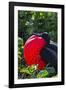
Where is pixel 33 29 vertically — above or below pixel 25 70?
above

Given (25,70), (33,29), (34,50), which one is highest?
(33,29)

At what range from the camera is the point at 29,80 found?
7.35 feet

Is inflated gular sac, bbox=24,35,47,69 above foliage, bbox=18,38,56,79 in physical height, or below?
above

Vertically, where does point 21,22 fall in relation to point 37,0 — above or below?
below

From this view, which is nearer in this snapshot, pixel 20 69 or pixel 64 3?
pixel 20 69

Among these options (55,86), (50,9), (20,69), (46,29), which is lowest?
(55,86)

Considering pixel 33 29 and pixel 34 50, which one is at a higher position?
pixel 33 29

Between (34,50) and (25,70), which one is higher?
(34,50)

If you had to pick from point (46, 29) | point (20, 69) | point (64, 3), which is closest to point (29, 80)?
point (20, 69)

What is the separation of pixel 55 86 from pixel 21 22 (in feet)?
2.12

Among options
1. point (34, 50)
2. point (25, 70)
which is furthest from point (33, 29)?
point (25, 70)

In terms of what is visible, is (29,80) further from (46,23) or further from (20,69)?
(46,23)

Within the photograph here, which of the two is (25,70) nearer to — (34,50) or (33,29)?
(34,50)

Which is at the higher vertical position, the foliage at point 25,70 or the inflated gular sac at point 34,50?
the inflated gular sac at point 34,50
